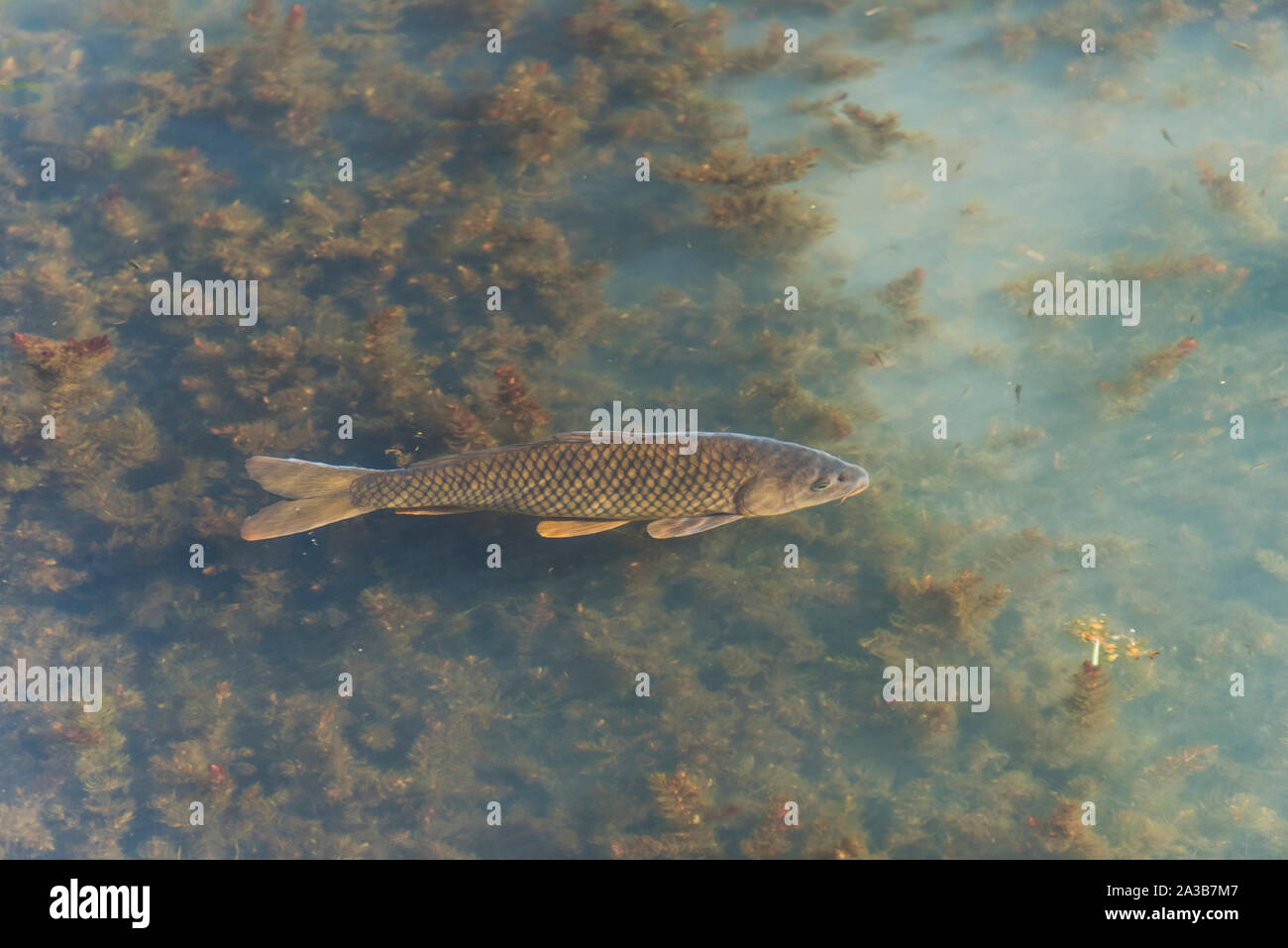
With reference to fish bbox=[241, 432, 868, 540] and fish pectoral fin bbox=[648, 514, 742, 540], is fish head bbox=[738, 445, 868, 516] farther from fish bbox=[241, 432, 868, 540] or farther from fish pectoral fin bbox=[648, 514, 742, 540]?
fish pectoral fin bbox=[648, 514, 742, 540]

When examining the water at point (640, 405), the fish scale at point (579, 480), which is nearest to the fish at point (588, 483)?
the fish scale at point (579, 480)

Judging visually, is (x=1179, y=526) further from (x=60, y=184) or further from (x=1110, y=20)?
(x=60, y=184)

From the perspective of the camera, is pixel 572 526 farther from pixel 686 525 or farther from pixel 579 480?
pixel 686 525

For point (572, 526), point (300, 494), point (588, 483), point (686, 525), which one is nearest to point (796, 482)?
point (686, 525)
